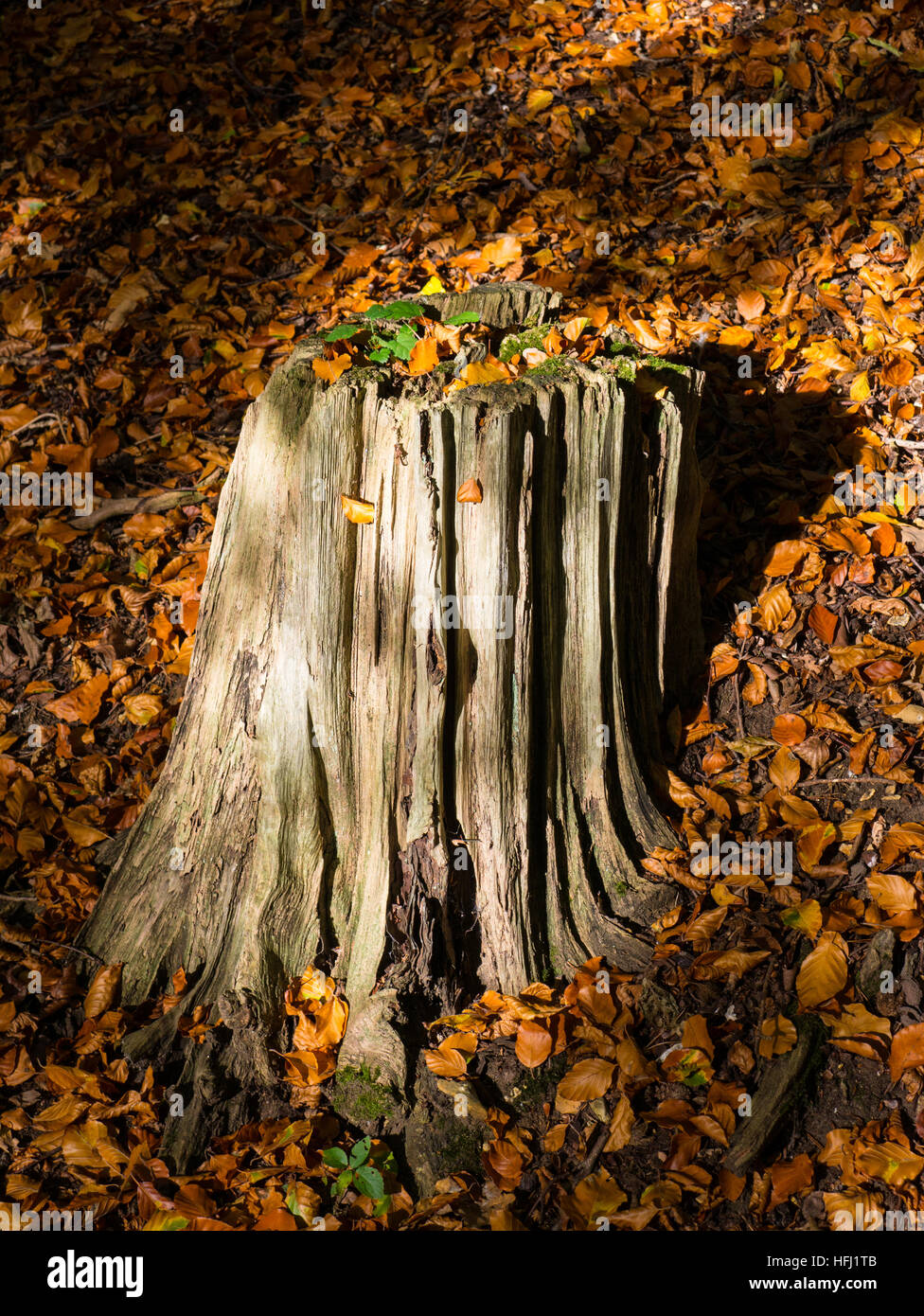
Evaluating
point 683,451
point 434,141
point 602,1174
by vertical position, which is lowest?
point 602,1174

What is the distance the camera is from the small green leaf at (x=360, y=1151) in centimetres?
238

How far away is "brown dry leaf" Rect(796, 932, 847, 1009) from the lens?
7.93 feet

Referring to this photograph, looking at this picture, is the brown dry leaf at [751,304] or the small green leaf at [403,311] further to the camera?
the brown dry leaf at [751,304]

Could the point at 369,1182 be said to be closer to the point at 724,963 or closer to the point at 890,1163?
the point at 724,963

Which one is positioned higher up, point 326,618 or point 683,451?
point 683,451

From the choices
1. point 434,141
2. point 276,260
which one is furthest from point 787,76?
point 276,260

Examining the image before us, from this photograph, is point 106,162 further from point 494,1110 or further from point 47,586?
point 494,1110

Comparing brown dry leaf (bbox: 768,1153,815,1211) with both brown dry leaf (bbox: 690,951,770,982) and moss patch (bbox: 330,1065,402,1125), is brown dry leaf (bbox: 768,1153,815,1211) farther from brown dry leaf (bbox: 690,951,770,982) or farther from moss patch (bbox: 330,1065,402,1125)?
moss patch (bbox: 330,1065,402,1125)

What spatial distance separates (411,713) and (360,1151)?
104cm

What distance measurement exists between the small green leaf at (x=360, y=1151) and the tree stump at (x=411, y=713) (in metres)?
0.18

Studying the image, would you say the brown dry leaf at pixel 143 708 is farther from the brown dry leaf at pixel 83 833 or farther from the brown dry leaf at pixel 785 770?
the brown dry leaf at pixel 785 770

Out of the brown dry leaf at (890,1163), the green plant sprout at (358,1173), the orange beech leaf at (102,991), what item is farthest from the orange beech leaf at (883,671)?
the orange beech leaf at (102,991)

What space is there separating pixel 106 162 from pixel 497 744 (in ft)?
15.7

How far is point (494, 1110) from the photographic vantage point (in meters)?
2.39
